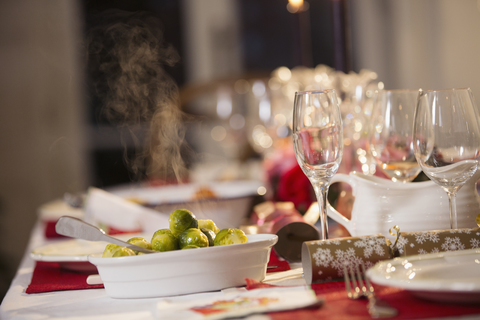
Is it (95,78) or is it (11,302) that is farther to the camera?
(95,78)

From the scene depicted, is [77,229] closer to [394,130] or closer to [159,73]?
[394,130]

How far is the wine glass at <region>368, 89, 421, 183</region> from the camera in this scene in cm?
82

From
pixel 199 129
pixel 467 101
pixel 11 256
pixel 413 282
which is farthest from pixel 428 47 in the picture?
pixel 11 256

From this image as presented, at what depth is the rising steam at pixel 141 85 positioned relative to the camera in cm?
289

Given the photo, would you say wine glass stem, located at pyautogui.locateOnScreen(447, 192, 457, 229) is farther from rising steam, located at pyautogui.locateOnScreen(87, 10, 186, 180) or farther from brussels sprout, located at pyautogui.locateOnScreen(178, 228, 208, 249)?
rising steam, located at pyautogui.locateOnScreen(87, 10, 186, 180)

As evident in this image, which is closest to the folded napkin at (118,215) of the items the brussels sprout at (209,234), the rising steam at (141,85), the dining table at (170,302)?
the dining table at (170,302)

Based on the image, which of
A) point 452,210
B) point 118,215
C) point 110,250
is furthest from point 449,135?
point 118,215

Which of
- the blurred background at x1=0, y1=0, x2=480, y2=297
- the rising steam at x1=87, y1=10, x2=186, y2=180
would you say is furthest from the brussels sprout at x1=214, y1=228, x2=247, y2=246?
the rising steam at x1=87, y1=10, x2=186, y2=180

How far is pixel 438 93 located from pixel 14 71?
15.6ft

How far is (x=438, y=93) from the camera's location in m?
0.64

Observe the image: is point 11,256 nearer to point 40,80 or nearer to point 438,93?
point 40,80

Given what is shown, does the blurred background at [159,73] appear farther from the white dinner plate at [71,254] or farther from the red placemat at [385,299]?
the red placemat at [385,299]

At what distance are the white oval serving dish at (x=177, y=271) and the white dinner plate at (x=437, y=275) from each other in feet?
0.60

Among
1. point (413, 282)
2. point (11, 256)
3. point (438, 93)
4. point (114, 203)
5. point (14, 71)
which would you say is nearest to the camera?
point (413, 282)
